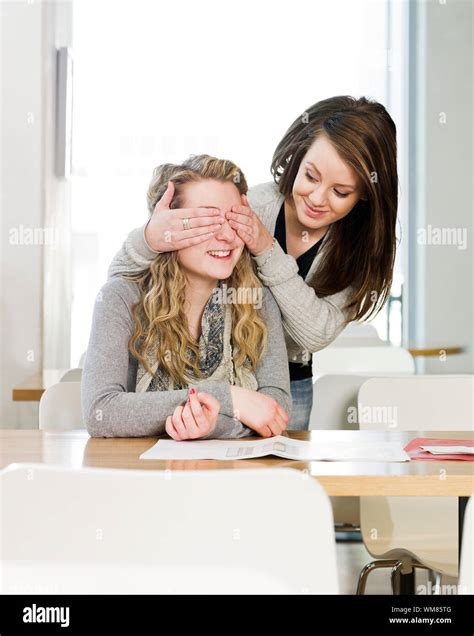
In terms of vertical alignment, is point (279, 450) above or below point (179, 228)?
below

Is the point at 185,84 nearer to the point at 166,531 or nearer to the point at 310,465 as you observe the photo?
the point at 310,465

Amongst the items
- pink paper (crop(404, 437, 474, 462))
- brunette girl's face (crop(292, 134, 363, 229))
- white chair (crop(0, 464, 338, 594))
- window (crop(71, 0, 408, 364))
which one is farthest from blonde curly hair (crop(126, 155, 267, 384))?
window (crop(71, 0, 408, 364))

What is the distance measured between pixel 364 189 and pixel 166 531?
3.50ft

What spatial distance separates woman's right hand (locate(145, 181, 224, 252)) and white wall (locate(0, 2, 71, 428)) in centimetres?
174

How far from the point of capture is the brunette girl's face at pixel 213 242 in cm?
157

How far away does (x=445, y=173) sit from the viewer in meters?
4.05

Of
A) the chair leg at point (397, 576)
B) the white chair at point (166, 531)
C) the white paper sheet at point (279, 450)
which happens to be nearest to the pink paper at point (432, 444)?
the white paper sheet at point (279, 450)

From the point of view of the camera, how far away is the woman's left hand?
62.1 inches

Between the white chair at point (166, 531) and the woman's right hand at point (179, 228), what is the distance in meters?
0.80

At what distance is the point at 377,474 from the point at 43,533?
1.41 feet

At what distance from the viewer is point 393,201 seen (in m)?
1.75

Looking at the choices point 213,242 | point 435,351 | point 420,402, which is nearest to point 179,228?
point 213,242

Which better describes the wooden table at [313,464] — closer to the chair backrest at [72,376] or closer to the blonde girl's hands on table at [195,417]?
the blonde girl's hands on table at [195,417]
